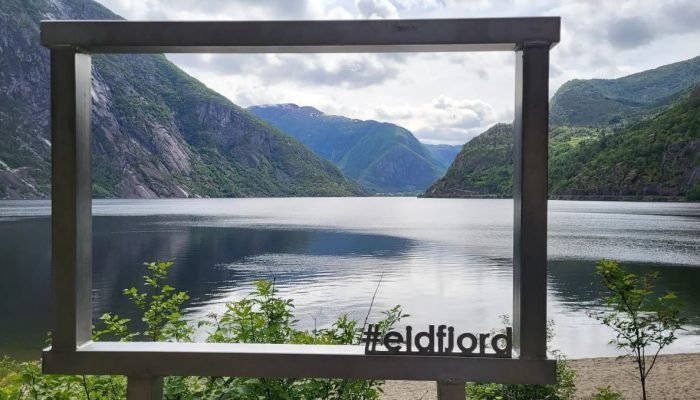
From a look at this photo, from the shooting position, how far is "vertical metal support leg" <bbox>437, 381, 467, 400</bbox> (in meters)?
3.04

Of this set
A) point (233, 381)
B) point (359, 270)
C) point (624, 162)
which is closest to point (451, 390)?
point (233, 381)

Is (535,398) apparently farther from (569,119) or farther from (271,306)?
(569,119)

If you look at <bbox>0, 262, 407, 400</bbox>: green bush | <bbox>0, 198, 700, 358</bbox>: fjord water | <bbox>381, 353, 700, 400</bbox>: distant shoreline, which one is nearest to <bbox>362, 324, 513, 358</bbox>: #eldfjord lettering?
<bbox>0, 262, 407, 400</bbox>: green bush

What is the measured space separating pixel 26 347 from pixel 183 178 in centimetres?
14851

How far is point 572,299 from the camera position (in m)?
23.8

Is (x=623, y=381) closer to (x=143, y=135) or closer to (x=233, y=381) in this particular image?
(x=233, y=381)

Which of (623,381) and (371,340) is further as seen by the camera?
(623,381)

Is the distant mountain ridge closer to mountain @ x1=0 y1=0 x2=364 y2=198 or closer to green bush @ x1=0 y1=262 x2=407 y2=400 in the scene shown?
mountain @ x1=0 y1=0 x2=364 y2=198

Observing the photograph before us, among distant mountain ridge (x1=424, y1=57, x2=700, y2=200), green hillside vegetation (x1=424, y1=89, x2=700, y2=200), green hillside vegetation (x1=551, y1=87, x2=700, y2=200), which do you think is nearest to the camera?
green hillside vegetation (x1=551, y1=87, x2=700, y2=200)

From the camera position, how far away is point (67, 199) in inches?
121

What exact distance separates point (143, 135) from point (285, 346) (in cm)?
15547

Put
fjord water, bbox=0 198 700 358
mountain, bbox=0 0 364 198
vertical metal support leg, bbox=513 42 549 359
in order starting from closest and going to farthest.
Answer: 1. vertical metal support leg, bbox=513 42 549 359
2. fjord water, bbox=0 198 700 358
3. mountain, bbox=0 0 364 198

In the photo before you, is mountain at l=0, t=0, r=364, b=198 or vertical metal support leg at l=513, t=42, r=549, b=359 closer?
vertical metal support leg at l=513, t=42, r=549, b=359

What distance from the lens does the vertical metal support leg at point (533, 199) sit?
296 centimetres
